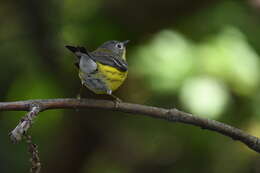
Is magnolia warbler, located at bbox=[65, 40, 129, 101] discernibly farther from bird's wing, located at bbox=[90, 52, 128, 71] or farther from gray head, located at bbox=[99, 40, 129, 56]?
gray head, located at bbox=[99, 40, 129, 56]

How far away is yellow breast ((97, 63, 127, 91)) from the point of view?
128 inches

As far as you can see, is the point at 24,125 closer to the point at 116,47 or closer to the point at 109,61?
the point at 109,61

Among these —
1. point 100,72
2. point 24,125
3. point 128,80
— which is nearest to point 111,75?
point 100,72

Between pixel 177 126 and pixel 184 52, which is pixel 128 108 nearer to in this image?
pixel 184 52

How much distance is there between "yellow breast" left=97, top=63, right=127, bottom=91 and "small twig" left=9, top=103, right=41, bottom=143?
4.12 feet

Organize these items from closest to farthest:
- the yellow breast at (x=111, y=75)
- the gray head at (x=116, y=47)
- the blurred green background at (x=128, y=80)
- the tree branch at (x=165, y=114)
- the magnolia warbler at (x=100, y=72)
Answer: the tree branch at (x=165, y=114), the magnolia warbler at (x=100, y=72), the yellow breast at (x=111, y=75), the gray head at (x=116, y=47), the blurred green background at (x=128, y=80)

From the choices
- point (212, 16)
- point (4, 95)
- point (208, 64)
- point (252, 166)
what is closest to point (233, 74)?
point (208, 64)

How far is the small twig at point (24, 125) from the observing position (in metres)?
1.66

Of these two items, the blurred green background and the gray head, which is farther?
the blurred green background

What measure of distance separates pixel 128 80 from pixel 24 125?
11.6 feet

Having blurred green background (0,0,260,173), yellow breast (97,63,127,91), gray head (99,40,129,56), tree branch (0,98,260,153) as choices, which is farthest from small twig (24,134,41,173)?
blurred green background (0,0,260,173)

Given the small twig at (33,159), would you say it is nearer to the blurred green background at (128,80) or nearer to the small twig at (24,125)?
the small twig at (24,125)

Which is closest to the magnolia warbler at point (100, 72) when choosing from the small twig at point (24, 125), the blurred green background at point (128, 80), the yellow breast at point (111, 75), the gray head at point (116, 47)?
the yellow breast at point (111, 75)

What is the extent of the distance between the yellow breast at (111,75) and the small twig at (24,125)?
1.26m
